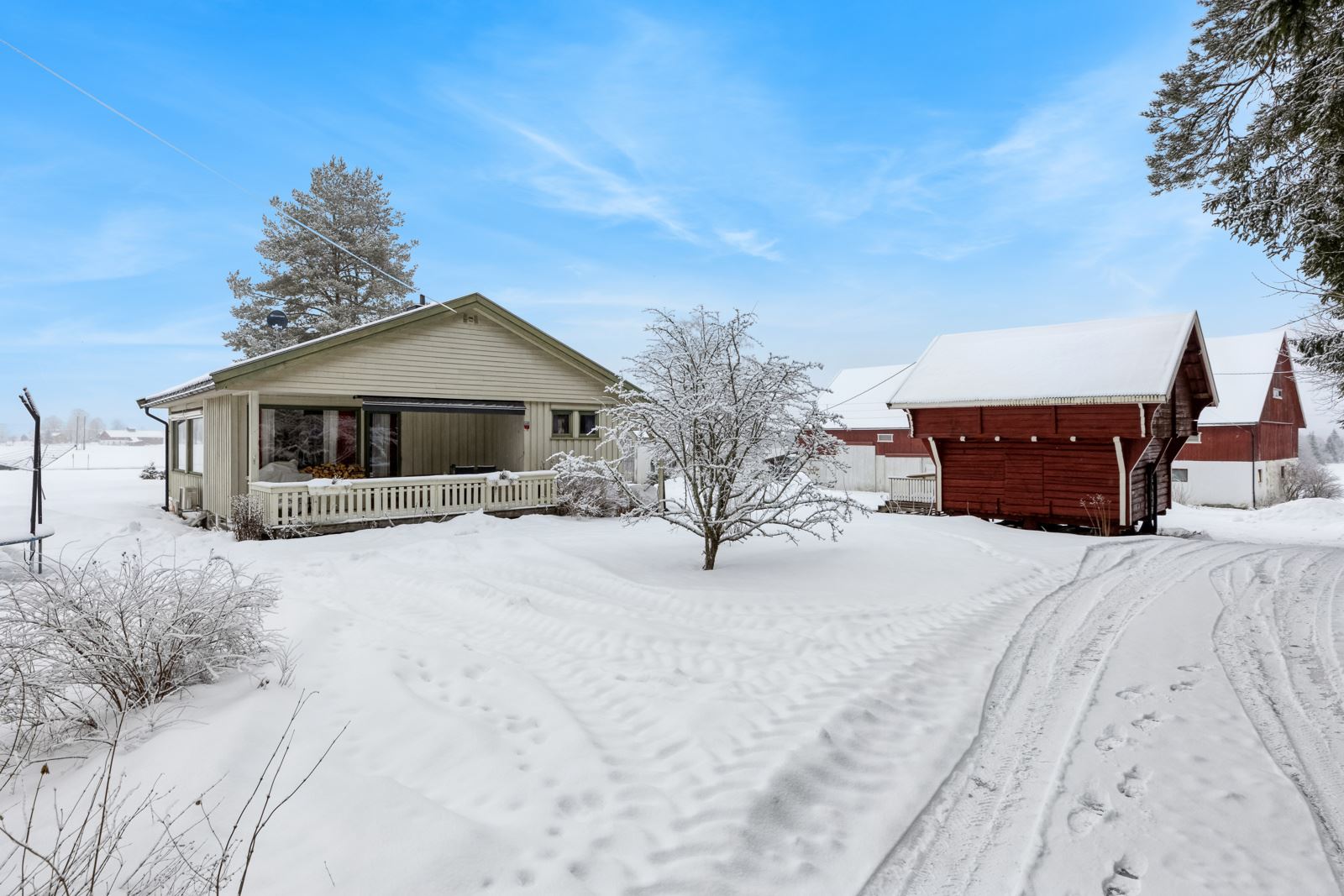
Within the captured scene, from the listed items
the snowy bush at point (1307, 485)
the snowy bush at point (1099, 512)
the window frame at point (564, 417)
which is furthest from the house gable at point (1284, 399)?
the window frame at point (564, 417)

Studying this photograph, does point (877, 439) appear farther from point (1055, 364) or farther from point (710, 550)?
point (710, 550)

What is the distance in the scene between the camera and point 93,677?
12.1 feet

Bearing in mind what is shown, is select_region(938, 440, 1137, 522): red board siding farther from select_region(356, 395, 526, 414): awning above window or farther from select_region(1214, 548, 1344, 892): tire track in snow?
select_region(356, 395, 526, 414): awning above window

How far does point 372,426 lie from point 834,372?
25.0m

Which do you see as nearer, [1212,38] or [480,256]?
[1212,38]

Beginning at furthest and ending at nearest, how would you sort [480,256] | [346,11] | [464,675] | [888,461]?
[480,256], [888,461], [346,11], [464,675]

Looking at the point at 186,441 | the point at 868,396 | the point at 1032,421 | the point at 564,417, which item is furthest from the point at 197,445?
the point at 868,396

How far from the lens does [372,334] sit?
14.0 metres

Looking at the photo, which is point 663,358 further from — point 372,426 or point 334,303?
point 334,303

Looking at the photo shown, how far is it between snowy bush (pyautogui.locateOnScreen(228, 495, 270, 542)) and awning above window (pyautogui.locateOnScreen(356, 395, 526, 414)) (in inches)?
119

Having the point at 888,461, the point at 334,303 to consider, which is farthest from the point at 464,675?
the point at 334,303

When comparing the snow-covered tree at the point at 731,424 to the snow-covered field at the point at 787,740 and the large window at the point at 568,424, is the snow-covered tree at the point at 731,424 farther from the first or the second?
the large window at the point at 568,424

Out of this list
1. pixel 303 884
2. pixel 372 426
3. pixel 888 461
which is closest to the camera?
pixel 303 884

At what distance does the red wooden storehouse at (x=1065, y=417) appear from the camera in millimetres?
14469
